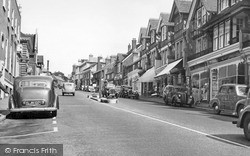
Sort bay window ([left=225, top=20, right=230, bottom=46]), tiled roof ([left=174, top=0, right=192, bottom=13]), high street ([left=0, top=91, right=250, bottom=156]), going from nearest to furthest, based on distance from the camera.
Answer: high street ([left=0, top=91, right=250, bottom=156]) < bay window ([left=225, top=20, right=230, bottom=46]) < tiled roof ([left=174, top=0, right=192, bottom=13])

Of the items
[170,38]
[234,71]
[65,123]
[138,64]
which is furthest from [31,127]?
[138,64]

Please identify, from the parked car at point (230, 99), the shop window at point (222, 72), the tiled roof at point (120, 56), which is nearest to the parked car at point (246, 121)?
the parked car at point (230, 99)

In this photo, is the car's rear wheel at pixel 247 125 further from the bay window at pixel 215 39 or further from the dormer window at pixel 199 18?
the dormer window at pixel 199 18

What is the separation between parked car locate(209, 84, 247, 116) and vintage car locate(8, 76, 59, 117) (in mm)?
9557

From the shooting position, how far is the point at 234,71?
28.4 metres

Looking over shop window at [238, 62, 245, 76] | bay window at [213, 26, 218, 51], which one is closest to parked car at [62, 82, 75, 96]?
Result: bay window at [213, 26, 218, 51]

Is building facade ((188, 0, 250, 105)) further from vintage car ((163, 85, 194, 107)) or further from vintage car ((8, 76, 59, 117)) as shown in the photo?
vintage car ((8, 76, 59, 117))

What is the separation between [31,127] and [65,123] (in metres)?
1.41

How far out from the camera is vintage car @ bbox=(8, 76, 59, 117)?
1425cm

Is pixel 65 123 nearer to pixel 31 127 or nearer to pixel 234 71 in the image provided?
pixel 31 127

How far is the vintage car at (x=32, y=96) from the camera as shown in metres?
14.2

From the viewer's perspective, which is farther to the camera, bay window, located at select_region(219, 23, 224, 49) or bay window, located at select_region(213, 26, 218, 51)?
bay window, located at select_region(213, 26, 218, 51)

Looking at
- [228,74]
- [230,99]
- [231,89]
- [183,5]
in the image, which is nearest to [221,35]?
[228,74]

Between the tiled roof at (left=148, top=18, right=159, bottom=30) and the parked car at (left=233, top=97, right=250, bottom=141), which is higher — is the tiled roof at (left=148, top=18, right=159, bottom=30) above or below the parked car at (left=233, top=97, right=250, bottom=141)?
above
